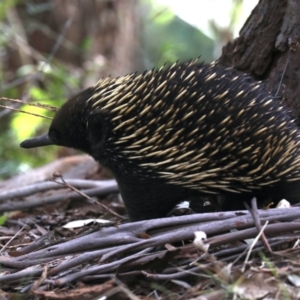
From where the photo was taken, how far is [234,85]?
2.99 meters

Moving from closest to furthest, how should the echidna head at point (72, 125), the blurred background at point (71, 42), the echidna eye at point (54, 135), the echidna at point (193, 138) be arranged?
the echidna at point (193, 138) < the echidna head at point (72, 125) < the echidna eye at point (54, 135) < the blurred background at point (71, 42)

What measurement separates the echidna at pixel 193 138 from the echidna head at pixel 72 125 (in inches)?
2.8

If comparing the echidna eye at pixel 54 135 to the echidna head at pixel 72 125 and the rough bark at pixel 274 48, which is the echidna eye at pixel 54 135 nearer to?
the echidna head at pixel 72 125

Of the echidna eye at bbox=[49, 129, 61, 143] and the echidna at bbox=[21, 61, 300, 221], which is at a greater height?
the echidna eye at bbox=[49, 129, 61, 143]

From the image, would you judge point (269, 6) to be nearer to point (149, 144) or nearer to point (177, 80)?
point (177, 80)

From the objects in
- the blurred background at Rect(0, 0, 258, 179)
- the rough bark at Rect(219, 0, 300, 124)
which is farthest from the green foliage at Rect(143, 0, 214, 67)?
the rough bark at Rect(219, 0, 300, 124)

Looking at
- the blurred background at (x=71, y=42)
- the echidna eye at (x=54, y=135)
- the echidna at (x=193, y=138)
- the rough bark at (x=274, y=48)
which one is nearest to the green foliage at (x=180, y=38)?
the blurred background at (x=71, y=42)

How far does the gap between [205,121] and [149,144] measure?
0.32 metres

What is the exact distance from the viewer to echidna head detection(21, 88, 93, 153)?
128 inches

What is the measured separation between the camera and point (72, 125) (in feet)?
10.8

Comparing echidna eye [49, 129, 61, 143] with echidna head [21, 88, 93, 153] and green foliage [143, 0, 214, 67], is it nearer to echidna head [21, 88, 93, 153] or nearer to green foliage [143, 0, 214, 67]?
echidna head [21, 88, 93, 153]

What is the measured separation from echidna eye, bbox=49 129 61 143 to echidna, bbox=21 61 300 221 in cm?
29

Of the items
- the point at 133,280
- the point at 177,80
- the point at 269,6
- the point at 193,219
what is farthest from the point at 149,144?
the point at 269,6

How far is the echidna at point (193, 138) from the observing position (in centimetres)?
292
